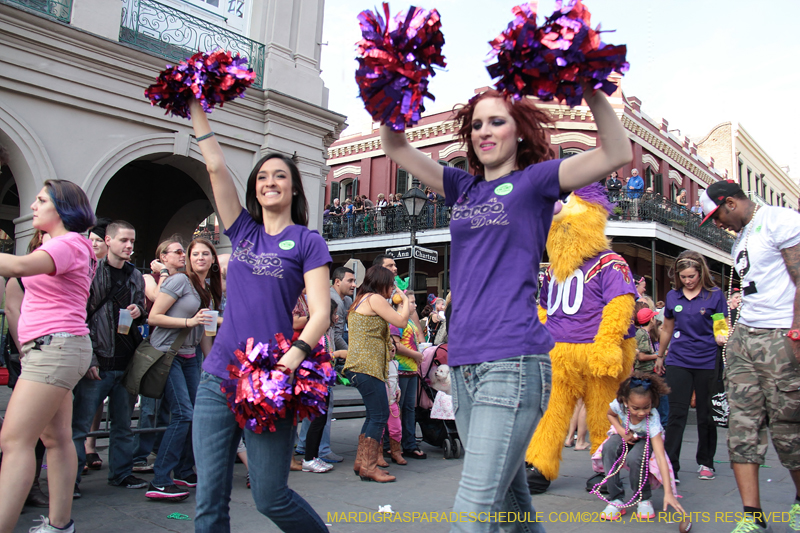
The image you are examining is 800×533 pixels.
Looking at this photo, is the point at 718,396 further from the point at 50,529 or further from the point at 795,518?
the point at 50,529

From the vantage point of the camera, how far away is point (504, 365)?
1.98 meters

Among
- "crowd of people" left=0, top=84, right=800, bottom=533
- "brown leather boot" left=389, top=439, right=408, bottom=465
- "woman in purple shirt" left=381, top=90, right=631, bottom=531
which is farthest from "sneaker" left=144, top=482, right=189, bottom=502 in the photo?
"woman in purple shirt" left=381, top=90, right=631, bottom=531

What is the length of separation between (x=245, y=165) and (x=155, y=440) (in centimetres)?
677

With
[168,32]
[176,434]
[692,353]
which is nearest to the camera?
[176,434]

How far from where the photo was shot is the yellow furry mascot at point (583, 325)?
4363 millimetres

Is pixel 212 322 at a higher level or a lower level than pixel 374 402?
higher

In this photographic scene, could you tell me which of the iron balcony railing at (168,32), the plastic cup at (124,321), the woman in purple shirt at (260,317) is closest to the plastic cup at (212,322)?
the plastic cup at (124,321)

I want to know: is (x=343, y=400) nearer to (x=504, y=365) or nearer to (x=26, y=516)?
(x=26, y=516)

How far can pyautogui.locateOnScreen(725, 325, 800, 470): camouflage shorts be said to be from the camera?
3248 mm

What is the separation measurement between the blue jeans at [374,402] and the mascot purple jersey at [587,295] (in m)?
1.53

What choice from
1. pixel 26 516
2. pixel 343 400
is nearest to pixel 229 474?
pixel 26 516

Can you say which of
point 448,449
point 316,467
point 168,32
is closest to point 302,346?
point 316,467

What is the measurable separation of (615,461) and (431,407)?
2.53m

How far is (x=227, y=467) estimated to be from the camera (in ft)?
7.86
